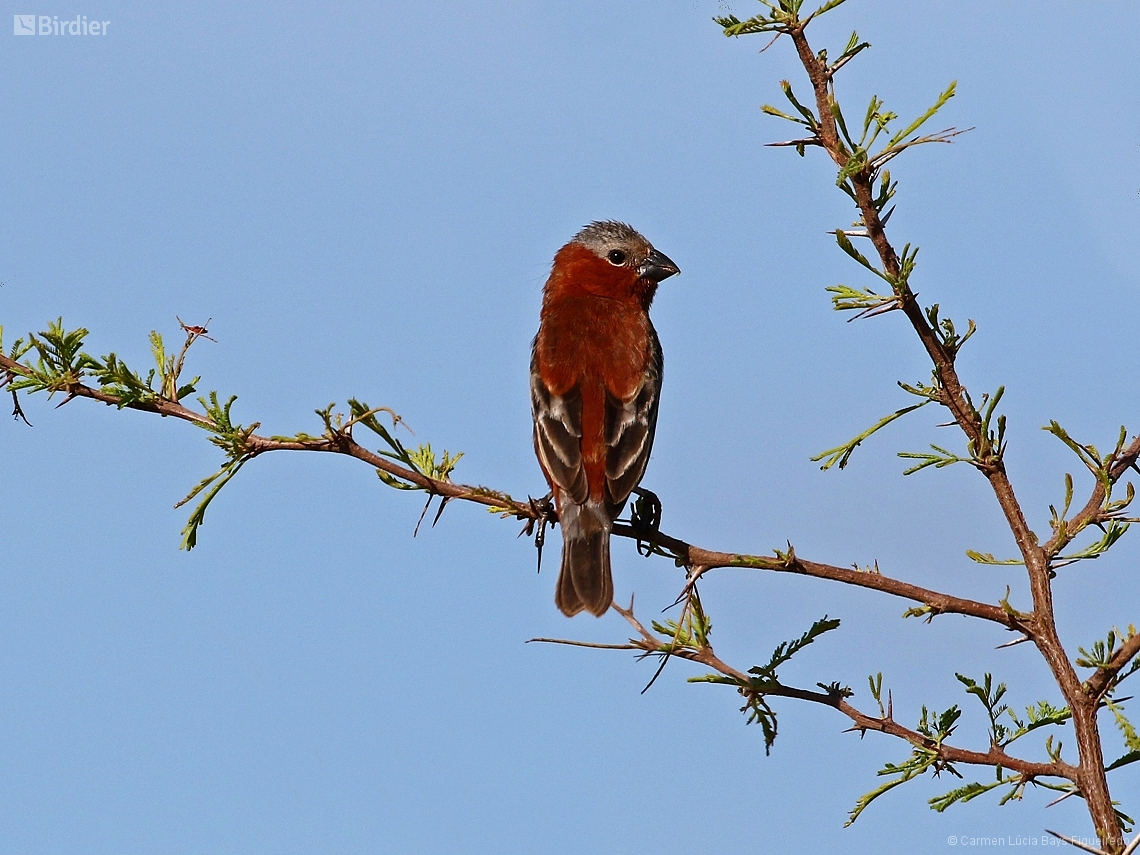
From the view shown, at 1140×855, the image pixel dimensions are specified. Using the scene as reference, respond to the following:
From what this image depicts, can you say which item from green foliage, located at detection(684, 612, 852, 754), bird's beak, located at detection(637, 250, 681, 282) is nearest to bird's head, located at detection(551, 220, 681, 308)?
bird's beak, located at detection(637, 250, 681, 282)

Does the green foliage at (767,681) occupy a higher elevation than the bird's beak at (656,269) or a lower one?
lower

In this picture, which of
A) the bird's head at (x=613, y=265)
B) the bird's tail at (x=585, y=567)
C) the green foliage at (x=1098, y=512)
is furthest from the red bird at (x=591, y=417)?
the green foliage at (x=1098, y=512)

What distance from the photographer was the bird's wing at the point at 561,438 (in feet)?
20.8

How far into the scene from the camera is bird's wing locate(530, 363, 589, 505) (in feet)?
20.8

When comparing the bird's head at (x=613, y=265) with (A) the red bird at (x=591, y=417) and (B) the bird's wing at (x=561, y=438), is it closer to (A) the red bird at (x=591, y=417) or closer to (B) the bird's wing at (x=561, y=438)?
(A) the red bird at (x=591, y=417)

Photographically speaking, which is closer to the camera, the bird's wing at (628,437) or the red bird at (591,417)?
the red bird at (591,417)

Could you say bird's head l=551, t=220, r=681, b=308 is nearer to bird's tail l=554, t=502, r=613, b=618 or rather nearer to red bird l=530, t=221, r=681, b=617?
red bird l=530, t=221, r=681, b=617

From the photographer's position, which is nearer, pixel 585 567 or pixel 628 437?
pixel 585 567

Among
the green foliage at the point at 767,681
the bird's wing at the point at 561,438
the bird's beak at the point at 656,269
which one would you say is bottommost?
the green foliage at the point at 767,681

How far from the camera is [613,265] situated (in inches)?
347

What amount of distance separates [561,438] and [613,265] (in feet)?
8.53

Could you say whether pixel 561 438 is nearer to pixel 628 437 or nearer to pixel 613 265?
pixel 628 437

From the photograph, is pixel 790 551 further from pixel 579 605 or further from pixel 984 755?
pixel 579 605

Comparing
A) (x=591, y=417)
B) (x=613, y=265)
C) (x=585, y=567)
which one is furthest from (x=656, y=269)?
(x=585, y=567)
